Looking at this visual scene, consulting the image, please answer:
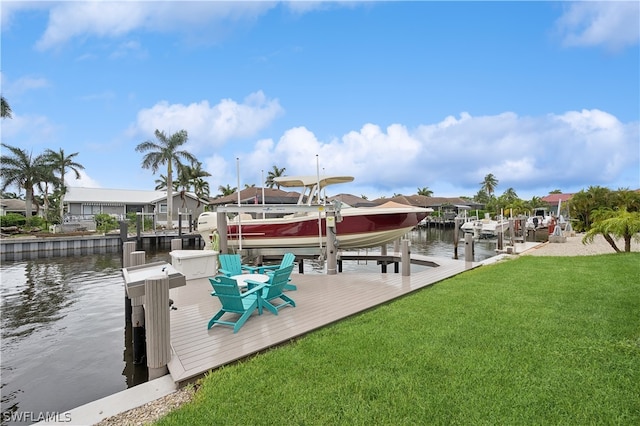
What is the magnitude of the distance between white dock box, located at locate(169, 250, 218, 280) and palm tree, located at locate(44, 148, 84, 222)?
129 feet

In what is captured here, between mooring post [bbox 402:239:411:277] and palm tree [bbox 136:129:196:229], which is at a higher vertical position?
palm tree [bbox 136:129:196:229]

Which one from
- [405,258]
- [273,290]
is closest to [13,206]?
[273,290]

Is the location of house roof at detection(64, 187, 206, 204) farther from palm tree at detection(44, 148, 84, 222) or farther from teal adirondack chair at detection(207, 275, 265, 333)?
teal adirondack chair at detection(207, 275, 265, 333)

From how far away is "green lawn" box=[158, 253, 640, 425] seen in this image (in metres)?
2.82

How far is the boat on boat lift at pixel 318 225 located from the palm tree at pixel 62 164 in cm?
3743

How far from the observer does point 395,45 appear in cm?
1515

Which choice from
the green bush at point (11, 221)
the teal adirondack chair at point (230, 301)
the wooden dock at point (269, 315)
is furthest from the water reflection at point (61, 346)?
the green bush at point (11, 221)

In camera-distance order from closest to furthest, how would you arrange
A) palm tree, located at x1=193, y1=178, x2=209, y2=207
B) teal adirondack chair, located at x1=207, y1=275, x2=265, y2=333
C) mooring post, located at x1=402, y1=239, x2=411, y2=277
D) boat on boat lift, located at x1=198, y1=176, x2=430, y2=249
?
1. teal adirondack chair, located at x1=207, y1=275, x2=265, y2=333
2. mooring post, located at x1=402, y1=239, x2=411, y2=277
3. boat on boat lift, located at x1=198, y1=176, x2=430, y2=249
4. palm tree, located at x1=193, y1=178, x2=209, y2=207

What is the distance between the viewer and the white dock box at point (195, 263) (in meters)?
8.70

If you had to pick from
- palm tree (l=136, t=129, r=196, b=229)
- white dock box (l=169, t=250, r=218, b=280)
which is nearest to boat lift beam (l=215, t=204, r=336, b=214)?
white dock box (l=169, t=250, r=218, b=280)

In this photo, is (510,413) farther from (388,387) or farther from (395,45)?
(395,45)

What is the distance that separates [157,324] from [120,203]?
4521 cm

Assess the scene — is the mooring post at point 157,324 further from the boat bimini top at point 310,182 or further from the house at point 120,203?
the house at point 120,203

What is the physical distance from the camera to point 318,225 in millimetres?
11094
